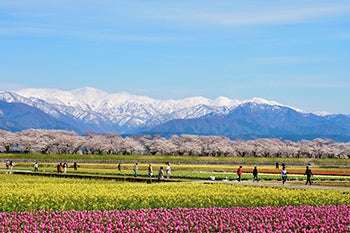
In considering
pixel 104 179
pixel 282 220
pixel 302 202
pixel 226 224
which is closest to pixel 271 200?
pixel 302 202

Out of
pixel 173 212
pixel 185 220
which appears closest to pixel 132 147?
pixel 173 212

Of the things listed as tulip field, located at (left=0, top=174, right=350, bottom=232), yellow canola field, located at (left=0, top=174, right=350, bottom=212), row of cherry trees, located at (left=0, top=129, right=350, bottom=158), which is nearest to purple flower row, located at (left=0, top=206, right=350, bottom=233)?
tulip field, located at (left=0, top=174, right=350, bottom=232)

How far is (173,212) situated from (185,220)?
1806mm

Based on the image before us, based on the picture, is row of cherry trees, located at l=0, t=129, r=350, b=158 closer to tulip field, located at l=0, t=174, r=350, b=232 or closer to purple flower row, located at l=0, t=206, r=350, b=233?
tulip field, located at l=0, t=174, r=350, b=232

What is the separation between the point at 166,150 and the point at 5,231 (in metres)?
149

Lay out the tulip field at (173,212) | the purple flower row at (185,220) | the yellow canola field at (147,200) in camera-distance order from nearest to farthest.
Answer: the purple flower row at (185,220)
the tulip field at (173,212)
the yellow canola field at (147,200)

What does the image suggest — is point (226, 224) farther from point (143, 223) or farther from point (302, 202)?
point (302, 202)

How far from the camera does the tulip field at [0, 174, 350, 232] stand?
73.9 ft

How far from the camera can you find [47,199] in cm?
3044

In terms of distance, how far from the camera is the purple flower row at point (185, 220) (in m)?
22.1

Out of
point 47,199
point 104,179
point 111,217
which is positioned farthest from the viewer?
point 104,179

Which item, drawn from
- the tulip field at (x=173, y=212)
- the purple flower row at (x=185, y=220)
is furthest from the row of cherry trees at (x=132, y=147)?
the purple flower row at (x=185, y=220)

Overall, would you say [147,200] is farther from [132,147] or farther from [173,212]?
[132,147]

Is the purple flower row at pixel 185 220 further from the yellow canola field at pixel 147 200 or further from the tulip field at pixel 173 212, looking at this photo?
the yellow canola field at pixel 147 200
